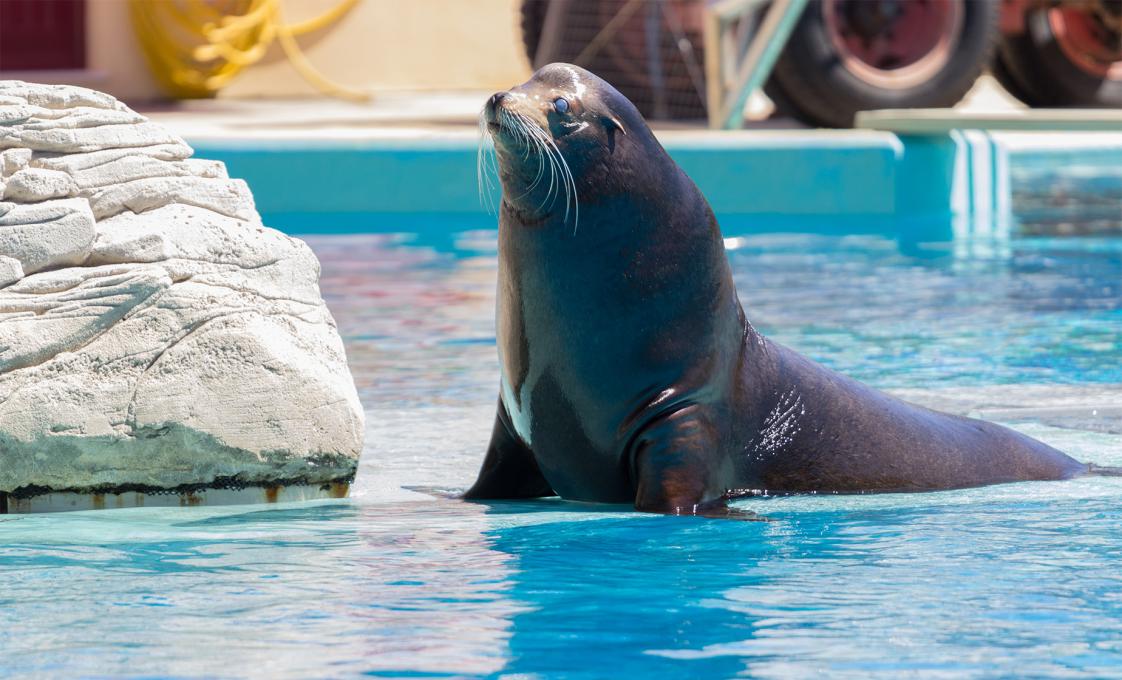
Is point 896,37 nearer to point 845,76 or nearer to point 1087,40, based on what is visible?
point 845,76

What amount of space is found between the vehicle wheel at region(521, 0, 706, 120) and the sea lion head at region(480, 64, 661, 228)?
8.45 meters

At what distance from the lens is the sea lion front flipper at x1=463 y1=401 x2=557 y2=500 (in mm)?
4051

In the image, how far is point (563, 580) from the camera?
10.8ft

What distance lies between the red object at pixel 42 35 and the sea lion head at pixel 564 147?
40.3 ft

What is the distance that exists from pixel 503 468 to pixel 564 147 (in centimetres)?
68

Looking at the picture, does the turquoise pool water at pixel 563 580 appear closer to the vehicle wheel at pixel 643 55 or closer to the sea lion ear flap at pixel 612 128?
the sea lion ear flap at pixel 612 128

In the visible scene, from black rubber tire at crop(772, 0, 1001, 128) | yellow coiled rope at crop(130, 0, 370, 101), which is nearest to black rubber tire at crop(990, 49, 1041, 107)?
black rubber tire at crop(772, 0, 1001, 128)

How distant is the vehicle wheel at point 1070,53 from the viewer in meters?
13.1

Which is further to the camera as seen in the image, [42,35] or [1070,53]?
[42,35]

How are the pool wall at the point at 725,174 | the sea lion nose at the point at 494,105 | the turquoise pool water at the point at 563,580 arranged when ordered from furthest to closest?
the pool wall at the point at 725,174, the sea lion nose at the point at 494,105, the turquoise pool water at the point at 563,580

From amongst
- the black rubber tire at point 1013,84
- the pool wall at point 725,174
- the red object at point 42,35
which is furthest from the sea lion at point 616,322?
the red object at point 42,35

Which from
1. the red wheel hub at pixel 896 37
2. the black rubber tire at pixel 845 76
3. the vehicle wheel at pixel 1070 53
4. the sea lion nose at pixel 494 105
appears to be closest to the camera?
the sea lion nose at pixel 494 105

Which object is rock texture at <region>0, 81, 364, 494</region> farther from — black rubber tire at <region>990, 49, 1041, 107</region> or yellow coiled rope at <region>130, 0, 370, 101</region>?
yellow coiled rope at <region>130, 0, 370, 101</region>

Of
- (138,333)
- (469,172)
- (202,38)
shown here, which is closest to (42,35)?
(202,38)
